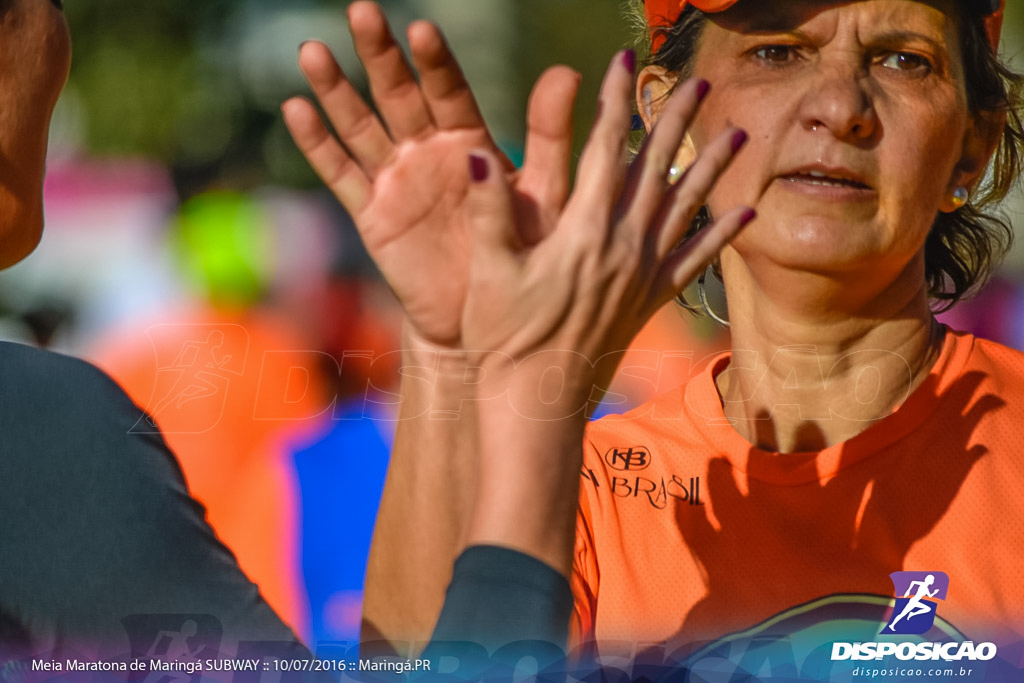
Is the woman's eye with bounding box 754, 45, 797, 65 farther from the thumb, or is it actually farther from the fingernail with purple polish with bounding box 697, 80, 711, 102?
the thumb

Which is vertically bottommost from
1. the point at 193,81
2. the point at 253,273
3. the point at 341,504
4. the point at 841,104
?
the point at 341,504

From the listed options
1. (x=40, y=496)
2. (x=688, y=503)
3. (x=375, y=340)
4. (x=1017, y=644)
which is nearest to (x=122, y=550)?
(x=40, y=496)

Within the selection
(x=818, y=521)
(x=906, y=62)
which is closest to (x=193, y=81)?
(x=906, y=62)

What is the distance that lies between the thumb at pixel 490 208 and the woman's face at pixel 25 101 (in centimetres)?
44

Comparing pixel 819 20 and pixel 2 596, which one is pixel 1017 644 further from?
pixel 2 596

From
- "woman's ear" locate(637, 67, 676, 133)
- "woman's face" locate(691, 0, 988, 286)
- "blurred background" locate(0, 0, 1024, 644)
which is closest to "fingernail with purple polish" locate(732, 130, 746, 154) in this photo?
"woman's face" locate(691, 0, 988, 286)

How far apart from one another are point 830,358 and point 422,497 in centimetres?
62

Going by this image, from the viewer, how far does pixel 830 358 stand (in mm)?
1237

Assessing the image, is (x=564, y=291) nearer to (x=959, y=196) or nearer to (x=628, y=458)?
(x=628, y=458)

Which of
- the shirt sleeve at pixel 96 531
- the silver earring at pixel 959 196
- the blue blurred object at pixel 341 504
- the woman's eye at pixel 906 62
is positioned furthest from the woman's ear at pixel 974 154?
the blue blurred object at pixel 341 504

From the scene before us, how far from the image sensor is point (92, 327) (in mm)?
2594

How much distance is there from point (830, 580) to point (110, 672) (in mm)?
731

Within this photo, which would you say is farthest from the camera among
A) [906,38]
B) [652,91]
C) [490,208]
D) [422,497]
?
[652,91]

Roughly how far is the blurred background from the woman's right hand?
1237 millimetres
